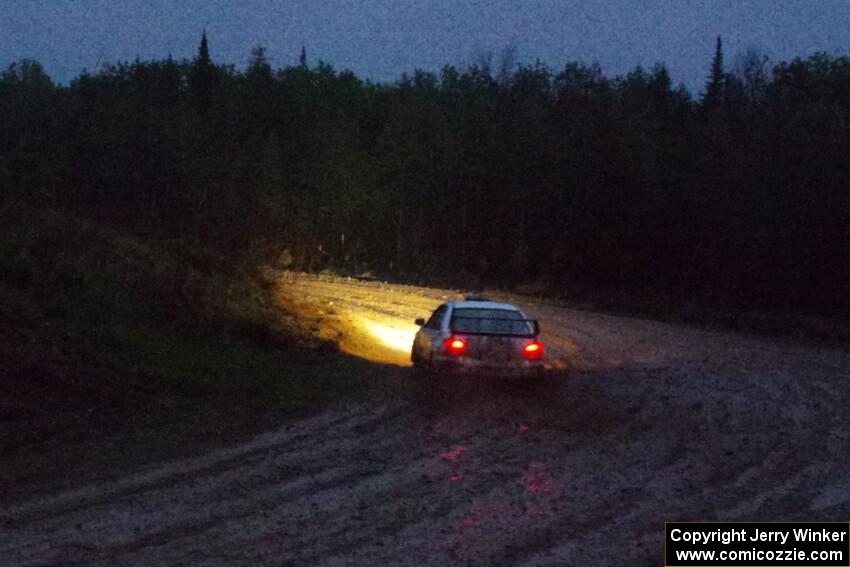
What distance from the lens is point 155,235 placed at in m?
32.1

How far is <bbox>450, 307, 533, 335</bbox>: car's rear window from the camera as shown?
19.6 meters

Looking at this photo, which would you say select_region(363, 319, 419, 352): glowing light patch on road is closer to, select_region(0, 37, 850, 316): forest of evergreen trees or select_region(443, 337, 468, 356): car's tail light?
select_region(0, 37, 850, 316): forest of evergreen trees

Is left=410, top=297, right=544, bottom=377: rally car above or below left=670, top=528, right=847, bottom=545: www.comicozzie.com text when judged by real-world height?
above

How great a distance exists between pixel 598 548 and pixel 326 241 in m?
66.6

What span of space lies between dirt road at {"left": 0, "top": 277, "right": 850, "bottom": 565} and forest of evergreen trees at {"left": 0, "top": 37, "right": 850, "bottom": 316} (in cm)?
1415

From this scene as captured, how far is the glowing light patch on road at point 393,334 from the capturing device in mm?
29141

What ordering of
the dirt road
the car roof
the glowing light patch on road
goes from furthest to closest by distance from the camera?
the glowing light patch on road → the car roof → the dirt road

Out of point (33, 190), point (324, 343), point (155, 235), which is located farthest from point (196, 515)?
point (155, 235)

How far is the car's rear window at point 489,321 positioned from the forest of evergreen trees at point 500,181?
1096cm

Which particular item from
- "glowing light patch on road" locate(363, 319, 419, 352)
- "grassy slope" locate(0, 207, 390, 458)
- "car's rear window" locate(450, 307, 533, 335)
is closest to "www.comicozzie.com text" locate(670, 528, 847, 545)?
"grassy slope" locate(0, 207, 390, 458)

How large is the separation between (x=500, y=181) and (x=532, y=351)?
46.9 metres

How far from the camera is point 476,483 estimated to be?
36.3ft

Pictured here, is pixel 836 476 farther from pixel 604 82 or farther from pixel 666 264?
pixel 604 82

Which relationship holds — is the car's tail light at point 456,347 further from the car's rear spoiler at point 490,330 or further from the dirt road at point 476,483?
the dirt road at point 476,483
